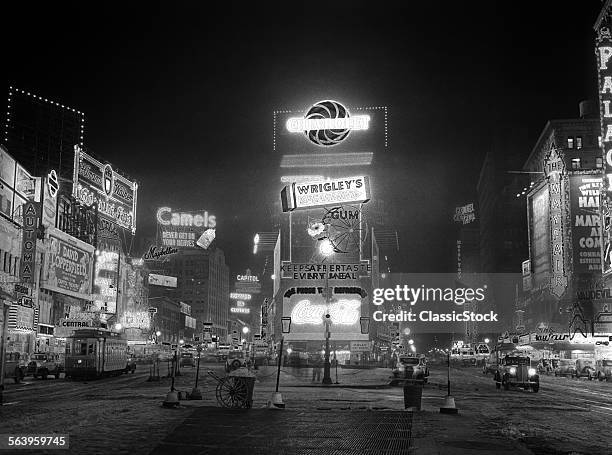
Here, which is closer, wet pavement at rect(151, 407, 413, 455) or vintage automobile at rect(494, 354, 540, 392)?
wet pavement at rect(151, 407, 413, 455)

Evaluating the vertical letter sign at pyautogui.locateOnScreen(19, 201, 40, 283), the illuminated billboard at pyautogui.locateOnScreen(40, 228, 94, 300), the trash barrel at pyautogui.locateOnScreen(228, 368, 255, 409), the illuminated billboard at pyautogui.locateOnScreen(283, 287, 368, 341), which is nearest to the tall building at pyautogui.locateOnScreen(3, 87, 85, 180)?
the illuminated billboard at pyautogui.locateOnScreen(40, 228, 94, 300)

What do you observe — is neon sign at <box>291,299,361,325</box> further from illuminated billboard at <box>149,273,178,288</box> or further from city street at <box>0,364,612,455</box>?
illuminated billboard at <box>149,273,178,288</box>

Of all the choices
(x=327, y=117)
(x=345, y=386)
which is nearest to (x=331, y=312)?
(x=327, y=117)

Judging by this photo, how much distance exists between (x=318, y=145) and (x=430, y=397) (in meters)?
59.9

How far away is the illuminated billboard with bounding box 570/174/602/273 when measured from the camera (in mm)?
105000

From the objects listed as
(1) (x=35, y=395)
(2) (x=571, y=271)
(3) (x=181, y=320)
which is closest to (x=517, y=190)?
(2) (x=571, y=271)

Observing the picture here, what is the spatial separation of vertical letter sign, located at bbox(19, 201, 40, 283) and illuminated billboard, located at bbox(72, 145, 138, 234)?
29.0 meters

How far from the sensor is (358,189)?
70.4 m

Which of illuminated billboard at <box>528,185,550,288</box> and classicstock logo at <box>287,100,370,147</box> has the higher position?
classicstock logo at <box>287,100,370,147</box>

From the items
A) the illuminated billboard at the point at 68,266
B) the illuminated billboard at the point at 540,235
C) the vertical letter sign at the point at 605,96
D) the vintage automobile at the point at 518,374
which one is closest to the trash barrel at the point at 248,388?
the vintage automobile at the point at 518,374

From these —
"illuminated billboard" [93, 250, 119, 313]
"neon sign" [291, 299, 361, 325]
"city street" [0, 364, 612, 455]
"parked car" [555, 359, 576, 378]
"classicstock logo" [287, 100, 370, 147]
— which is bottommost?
"parked car" [555, 359, 576, 378]

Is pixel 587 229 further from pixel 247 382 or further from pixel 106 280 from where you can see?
pixel 247 382

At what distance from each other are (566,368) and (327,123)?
39.8 metres

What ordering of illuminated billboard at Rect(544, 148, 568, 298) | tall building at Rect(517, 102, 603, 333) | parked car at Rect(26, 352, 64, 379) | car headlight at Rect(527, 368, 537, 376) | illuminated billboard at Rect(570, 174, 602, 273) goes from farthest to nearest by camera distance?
illuminated billboard at Rect(544, 148, 568, 298) → tall building at Rect(517, 102, 603, 333) → illuminated billboard at Rect(570, 174, 602, 273) → parked car at Rect(26, 352, 64, 379) → car headlight at Rect(527, 368, 537, 376)
